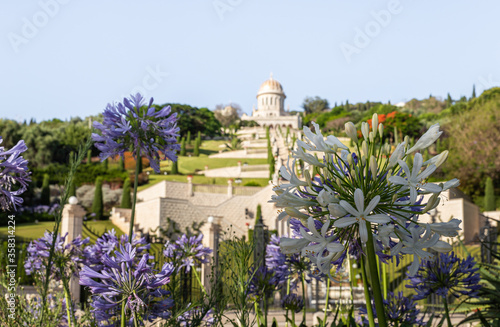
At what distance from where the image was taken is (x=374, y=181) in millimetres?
1515

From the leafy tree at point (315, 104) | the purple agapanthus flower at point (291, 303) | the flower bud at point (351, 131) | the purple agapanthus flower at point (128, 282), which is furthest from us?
the leafy tree at point (315, 104)

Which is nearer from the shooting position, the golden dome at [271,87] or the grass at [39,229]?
the grass at [39,229]

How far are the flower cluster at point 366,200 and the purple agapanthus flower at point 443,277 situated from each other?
1156mm

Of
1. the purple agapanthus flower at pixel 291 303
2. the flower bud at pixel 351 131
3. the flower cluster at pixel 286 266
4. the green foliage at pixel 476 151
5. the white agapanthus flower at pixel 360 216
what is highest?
the green foliage at pixel 476 151

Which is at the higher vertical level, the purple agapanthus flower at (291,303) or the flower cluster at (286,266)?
the flower cluster at (286,266)

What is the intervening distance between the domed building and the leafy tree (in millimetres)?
7237

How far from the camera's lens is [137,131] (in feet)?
8.14

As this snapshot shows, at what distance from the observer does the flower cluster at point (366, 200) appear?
1.37m

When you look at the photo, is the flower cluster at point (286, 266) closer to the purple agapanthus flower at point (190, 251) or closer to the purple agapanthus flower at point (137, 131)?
the purple agapanthus flower at point (190, 251)

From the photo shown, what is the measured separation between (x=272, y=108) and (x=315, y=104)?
505 inches

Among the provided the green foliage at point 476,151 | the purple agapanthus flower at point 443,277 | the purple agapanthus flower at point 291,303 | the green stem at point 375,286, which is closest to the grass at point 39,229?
the purple agapanthus flower at point 291,303

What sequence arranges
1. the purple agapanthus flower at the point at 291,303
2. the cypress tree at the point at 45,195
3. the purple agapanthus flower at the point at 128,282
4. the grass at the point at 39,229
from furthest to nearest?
the cypress tree at the point at 45,195 < the grass at the point at 39,229 < the purple agapanthus flower at the point at 291,303 < the purple agapanthus flower at the point at 128,282

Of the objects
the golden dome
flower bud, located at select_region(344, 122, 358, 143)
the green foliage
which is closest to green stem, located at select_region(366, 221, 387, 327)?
flower bud, located at select_region(344, 122, 358, 143)

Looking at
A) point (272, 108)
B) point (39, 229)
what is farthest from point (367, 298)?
point (272, 108)
